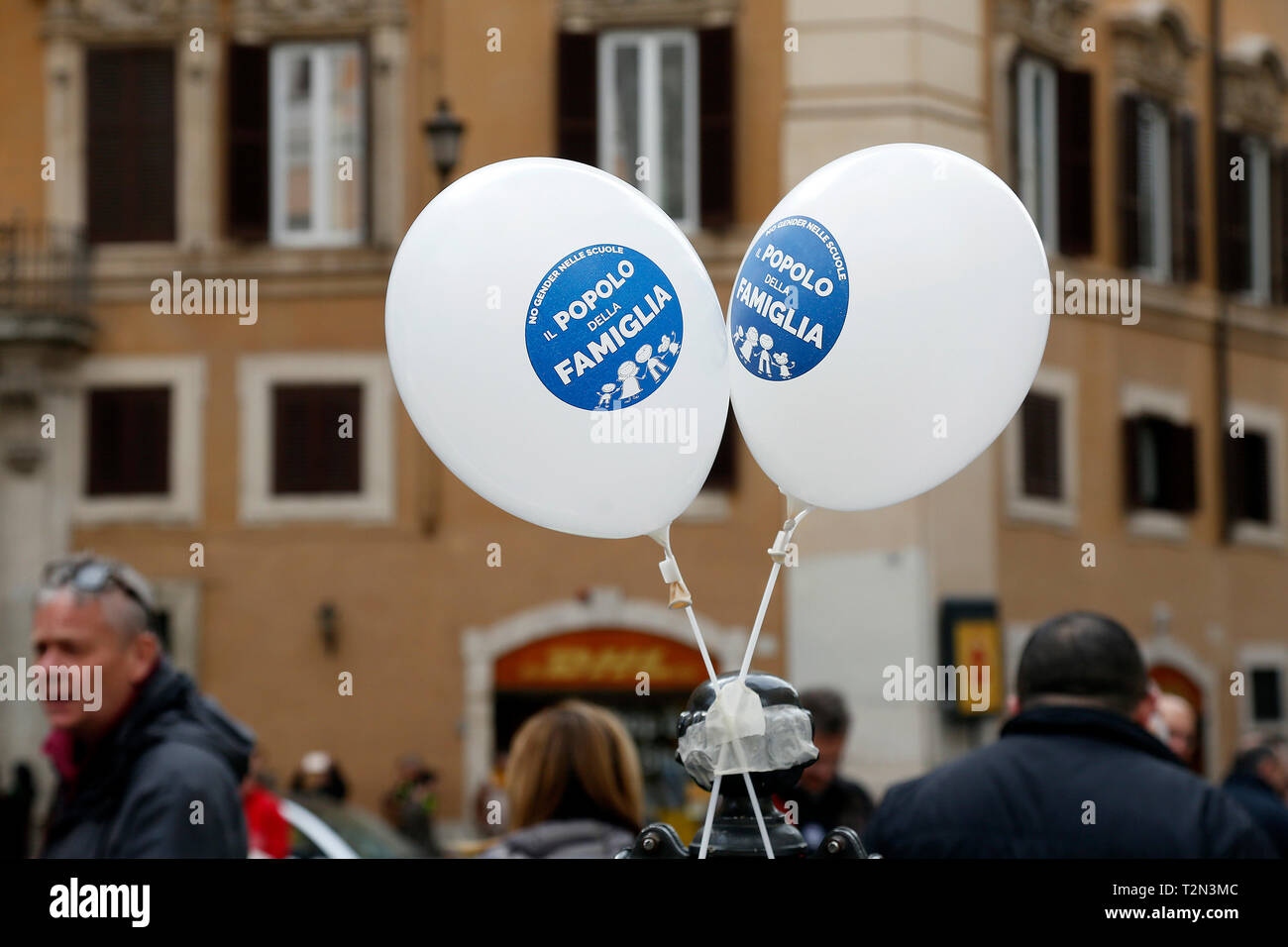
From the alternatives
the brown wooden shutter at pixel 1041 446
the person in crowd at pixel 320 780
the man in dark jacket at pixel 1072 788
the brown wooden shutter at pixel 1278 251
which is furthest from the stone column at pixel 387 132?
the man in dark jacket at pixel 1072 788

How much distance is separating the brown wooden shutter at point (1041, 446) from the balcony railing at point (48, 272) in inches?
340

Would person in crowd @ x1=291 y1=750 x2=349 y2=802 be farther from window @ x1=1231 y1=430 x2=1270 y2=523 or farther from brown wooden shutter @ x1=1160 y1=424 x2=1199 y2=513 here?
window @ x1=1231 y1=430 x2=1270 y2=523

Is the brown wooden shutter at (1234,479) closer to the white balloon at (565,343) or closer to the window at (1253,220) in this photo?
the window at (1253,220)

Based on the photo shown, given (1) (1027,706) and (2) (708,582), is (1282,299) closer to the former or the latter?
(2) (708,582)

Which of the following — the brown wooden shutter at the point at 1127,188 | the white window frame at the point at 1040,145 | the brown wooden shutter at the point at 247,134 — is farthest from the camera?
the brown wooden shutter at the point at 1127,188

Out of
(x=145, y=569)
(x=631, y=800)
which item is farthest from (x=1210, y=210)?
(x=631, y=800)

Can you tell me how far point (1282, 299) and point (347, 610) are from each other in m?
10.8

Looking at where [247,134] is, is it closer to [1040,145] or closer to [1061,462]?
[1040,145]

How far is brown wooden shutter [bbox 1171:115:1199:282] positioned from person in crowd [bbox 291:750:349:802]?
10.1 m

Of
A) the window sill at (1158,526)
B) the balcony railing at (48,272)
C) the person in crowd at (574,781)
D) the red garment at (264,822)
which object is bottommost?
the red garment at (264,822)

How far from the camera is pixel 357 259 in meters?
17.0

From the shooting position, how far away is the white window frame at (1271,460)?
20.2 metres

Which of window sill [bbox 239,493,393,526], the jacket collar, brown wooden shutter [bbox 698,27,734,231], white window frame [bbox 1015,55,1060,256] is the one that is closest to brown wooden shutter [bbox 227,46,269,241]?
window sill [bbox 239,493,393,526]

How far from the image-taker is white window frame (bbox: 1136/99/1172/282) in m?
19.4
